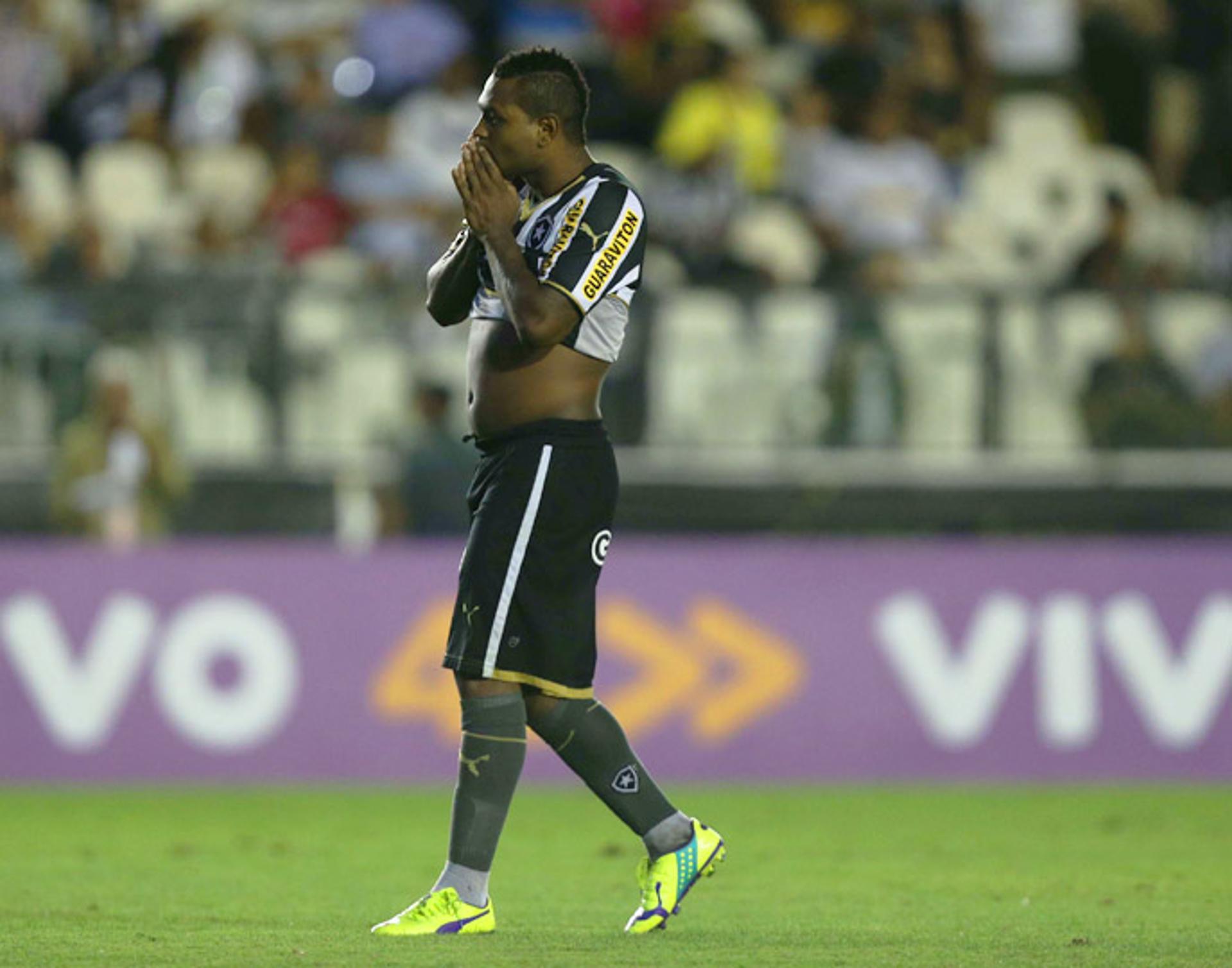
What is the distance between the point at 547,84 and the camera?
19.8 ft

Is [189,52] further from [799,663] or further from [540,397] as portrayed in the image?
[540,397]

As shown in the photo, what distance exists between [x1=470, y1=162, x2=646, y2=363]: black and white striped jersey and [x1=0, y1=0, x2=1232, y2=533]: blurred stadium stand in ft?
20.0

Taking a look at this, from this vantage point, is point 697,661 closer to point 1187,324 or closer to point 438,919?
point 1187,324

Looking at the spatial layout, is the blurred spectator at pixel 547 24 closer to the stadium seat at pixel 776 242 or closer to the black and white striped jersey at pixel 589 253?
the stadium seat at pixel 776 242

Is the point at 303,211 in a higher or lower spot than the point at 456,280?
lower

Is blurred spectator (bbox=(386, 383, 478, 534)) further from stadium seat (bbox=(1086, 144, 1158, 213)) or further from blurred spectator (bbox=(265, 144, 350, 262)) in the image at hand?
stadium seat (bbox=(1086, 144, 1158, 213))

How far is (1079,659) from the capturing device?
11867 mm

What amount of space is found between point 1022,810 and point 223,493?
14.8 ft

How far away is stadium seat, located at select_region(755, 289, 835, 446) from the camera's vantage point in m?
12.3

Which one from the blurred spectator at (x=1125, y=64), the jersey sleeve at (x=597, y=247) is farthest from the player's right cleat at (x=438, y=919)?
the blurred spectator at (x=1125, y=64)

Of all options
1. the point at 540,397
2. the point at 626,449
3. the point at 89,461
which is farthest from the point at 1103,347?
the point at 540,397

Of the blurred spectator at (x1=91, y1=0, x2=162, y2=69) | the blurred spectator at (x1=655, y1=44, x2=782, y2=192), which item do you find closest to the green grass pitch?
the blurred spectator at (x1=655, y1=44, x2=782, y2=192)

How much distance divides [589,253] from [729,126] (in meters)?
8.82

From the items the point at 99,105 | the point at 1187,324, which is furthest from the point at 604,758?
the point at 99,105
